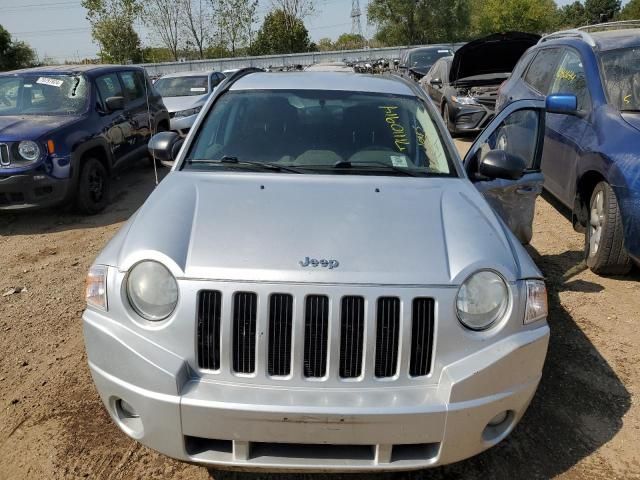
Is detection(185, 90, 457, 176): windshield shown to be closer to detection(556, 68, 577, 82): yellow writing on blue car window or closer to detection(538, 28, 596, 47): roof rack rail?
detection(556, 68, 577, 82): yellow writing on blue car window

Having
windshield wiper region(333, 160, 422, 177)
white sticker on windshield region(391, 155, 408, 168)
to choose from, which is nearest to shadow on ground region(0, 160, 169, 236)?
windshield wiper region(333, 160, 422, 177)

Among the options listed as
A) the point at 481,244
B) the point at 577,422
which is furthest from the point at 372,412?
the point at 577,422

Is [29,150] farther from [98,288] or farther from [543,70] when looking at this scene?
[543,70]

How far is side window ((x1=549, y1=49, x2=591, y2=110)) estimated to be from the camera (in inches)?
190

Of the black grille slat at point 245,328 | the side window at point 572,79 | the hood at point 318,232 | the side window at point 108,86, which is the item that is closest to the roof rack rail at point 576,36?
the side window at point 572,79

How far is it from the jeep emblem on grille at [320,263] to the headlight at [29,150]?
4987 mm

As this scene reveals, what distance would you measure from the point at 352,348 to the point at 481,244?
0.72 metres

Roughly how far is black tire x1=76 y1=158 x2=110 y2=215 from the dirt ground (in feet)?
5.44

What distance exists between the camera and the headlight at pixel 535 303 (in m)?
2.15

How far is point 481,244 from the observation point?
225 cm

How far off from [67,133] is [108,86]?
148cm

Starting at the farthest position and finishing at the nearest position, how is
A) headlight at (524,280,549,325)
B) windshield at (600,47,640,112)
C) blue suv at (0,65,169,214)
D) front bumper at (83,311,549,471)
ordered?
blue suv at (0,65,169,214) < windshield at (600,47,640,112) < headlight at (524,280,549,325) < front bumper at (83,311,549,471)

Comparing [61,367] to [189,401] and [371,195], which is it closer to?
[189,401]

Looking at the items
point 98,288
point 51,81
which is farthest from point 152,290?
point 51,81
